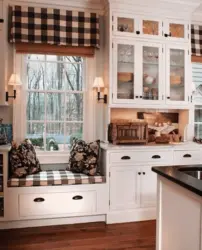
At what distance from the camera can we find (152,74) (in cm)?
351

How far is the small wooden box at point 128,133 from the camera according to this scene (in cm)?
335

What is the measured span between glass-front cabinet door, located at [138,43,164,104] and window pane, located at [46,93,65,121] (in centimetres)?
106

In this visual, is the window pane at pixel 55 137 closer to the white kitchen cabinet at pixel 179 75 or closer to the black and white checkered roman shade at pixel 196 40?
the white kitchen cabinet at pixel 179 75

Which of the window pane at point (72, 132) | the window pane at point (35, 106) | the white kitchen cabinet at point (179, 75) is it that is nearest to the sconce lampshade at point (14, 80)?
the window pane at point (35, 106)

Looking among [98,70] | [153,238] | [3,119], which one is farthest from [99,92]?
[153,238]

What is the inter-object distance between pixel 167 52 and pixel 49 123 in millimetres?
1801

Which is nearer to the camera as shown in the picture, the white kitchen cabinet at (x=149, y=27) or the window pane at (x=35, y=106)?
the white kitchen cabinet at (x=149, y=27)

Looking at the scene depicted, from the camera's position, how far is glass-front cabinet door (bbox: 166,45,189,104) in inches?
141

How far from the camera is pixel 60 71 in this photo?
3.55 metres

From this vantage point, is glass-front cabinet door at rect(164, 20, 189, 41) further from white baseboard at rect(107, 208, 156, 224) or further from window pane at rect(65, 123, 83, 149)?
white baseboard at rect(107, 208, 156, 224)

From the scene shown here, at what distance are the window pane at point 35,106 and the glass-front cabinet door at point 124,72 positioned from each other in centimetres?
95

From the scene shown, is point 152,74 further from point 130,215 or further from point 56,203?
point 56,203

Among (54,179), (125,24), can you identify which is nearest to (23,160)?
(54,179)

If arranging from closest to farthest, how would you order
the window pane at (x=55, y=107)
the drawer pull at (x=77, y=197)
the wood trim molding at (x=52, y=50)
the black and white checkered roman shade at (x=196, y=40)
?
the drawer pull at (x=77, y=197) → the wood trim molding at (x=52, y=50) → the window pane at (x=55, y=107) → the black and white checkered roman shade at (x=196, y=40)
